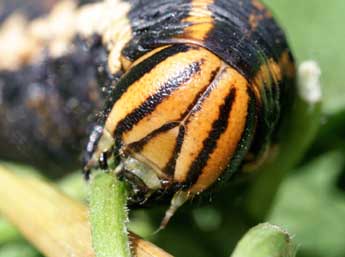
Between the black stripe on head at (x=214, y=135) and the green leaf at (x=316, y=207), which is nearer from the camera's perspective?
the black stripe on head at (x=214, y=135)

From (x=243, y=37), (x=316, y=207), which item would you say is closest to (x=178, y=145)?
(x=243, y=37)

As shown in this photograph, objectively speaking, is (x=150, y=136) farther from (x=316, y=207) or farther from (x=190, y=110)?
(x=316, y=207)

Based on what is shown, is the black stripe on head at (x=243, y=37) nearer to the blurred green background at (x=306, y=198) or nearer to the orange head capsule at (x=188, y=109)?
the orange head capsule at (x=188, y=109)

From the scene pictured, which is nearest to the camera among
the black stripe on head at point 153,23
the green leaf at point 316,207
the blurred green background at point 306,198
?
the black stripe on head at point 153,23

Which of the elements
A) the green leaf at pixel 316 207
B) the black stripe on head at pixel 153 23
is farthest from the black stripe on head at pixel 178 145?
the green leaf at pixel 316 207

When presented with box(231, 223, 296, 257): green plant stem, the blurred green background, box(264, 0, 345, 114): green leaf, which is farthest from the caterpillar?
box(264, 0, 345, 114): green leaf

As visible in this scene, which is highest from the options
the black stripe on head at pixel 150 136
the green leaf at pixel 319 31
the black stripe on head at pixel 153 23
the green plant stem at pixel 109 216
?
the black stripe on head at pixel 153 23

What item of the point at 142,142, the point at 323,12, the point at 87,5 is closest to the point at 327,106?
the point at 323,12

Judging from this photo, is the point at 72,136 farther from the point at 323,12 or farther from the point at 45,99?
the point at 323,12

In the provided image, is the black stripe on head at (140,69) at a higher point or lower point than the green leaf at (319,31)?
higher
